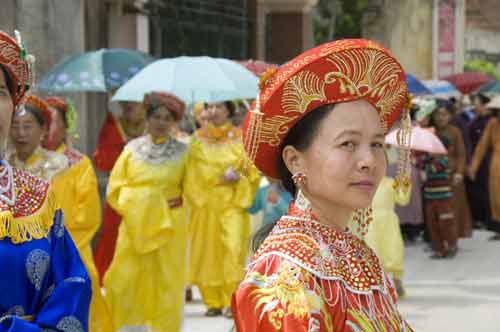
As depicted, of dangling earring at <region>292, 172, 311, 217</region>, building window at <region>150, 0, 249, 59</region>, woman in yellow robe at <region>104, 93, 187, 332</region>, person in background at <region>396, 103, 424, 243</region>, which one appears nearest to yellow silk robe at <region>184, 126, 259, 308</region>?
woman in yellow robe at <region>104, 93, 187, 332</region>

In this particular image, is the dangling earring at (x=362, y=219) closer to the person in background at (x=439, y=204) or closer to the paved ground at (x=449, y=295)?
the paved ground at (x=449, y=295)

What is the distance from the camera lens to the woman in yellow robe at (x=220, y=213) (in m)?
8.80

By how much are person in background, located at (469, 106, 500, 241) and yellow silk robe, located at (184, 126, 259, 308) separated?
5170 millimetres

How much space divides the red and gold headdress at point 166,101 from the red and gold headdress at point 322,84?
15.8 feet

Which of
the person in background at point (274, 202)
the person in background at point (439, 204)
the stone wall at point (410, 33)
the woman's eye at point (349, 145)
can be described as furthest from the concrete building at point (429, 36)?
the woman's eye at point (349, 145)

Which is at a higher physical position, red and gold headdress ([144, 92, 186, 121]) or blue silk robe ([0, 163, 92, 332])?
red and gold headdress ([144, 92, 186, 121])

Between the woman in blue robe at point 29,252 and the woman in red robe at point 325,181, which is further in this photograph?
the woman in blue robe at point 29,252

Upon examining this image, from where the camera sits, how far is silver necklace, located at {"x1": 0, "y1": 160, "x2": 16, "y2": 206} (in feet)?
11.0

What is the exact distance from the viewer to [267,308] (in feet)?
8.79

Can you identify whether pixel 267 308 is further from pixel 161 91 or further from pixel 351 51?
pixel 161 91

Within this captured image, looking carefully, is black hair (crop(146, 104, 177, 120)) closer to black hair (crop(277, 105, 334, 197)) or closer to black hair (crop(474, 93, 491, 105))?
black hair (crop(277, 105, 334, 197))

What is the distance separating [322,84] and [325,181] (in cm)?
24

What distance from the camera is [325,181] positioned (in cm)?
286

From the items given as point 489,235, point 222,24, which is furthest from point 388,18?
point 489,235
